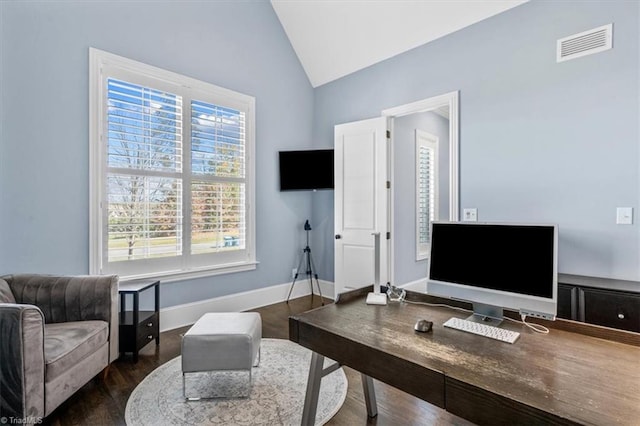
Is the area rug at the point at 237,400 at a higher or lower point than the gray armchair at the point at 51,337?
lower

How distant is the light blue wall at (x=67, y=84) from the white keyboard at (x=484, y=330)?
2.95 metres

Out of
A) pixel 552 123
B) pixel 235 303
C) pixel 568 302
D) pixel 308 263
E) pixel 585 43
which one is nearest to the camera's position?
pixel 568 302

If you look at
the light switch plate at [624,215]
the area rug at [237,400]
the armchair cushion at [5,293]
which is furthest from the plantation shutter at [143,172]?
the light switch plate at [624,215]

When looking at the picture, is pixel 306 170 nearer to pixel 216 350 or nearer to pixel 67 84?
pixel 67 84

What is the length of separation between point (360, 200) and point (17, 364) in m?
3.33

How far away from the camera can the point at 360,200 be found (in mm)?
4125

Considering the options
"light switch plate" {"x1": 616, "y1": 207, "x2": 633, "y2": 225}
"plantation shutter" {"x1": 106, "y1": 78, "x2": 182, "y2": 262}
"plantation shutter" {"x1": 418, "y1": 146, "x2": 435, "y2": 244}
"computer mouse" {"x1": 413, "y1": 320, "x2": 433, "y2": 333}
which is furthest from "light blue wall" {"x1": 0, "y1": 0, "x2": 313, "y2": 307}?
"light switch plate" {"x1": 616, "y1": 207, "x2": 633, "y2": 225}

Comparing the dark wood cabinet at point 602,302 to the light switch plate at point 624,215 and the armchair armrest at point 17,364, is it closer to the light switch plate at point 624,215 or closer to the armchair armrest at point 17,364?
the light switch plate at point 624,215

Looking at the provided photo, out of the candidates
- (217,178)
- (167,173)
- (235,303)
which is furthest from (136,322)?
(217,178)

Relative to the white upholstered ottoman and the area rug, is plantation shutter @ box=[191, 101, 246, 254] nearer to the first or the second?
the area rug

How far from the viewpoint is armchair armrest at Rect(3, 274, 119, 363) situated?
2381 millimetres

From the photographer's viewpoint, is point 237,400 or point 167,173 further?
point 167,173

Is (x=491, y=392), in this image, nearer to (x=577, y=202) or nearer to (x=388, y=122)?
(x=577, y=202)

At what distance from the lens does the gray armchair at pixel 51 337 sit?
67.2 inches
